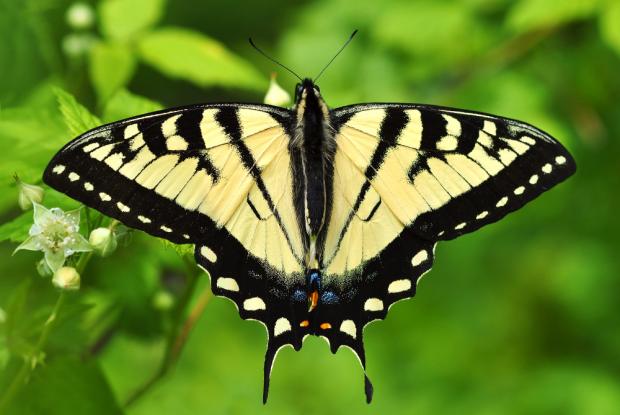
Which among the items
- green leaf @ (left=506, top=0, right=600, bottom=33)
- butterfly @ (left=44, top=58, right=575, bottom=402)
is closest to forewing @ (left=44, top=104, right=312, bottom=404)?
butterfly @ (left=44, top=58, right=575, bottom=402)

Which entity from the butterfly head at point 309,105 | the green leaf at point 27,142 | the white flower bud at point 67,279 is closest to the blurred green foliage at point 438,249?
the green leaf at point 27,142

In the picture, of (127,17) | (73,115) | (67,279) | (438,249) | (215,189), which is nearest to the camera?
(67,279)

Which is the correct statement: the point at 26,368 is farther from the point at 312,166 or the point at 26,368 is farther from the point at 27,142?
the point at 312,166

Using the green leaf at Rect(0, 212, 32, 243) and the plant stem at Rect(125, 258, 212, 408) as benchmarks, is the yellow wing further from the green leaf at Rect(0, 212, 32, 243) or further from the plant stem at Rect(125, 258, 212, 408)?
the green leaf at Rect(0, 212, 32, 243)

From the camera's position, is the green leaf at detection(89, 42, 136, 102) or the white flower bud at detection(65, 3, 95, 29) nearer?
the green leaf at detection(89, 42, 136, 102)

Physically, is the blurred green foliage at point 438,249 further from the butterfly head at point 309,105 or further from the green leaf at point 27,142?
the butterfly head at point 309,105

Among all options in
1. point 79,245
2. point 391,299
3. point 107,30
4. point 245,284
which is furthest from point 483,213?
point 107,30

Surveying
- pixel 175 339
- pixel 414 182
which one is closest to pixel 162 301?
pixel 175 339
